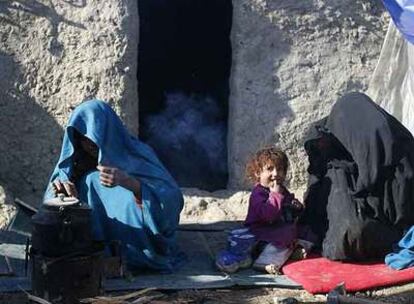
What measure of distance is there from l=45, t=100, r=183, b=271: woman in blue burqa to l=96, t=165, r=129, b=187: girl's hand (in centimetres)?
8

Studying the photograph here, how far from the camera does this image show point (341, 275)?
563 cm

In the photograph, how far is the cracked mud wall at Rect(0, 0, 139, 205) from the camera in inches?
277

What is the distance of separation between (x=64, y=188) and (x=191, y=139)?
2022mm

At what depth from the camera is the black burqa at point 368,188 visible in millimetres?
5801

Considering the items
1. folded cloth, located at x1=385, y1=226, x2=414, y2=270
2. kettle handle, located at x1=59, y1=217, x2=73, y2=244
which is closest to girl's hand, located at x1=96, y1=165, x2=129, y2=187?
kettle handle, located at x1=59, y1=217, x2=73, y2=244

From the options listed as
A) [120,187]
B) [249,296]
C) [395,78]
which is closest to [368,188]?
[249,296]

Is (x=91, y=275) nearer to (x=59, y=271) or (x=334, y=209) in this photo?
(x=59, y=271)

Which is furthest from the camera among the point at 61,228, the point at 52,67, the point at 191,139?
the point at 191,139

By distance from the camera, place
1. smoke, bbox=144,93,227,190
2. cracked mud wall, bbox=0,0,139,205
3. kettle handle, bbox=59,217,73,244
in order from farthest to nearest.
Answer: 1. smoke, bbox=144,93,227,190
2. cracked mud wall, bbox=0,0,139,205
3. kettle handle, bbox=59,217,73,244

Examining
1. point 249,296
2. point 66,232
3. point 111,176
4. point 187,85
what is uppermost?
point 187,85

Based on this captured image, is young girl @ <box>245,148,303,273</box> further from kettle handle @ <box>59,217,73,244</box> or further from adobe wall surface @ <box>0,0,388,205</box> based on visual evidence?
kettle handle @ <box>59,217,73,244</box>

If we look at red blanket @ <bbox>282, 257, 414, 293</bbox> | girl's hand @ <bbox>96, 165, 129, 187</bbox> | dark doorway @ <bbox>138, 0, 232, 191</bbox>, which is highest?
dark doorway @ <bbox>138, 0, 232, 191</bbox>

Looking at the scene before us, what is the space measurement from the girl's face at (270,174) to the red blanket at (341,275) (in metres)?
0.51

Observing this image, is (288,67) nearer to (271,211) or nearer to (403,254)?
(271,211)
